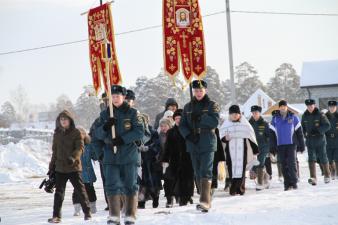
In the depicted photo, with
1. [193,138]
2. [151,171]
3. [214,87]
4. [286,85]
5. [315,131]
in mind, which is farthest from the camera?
[286,85]

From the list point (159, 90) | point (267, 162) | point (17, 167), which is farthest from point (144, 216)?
point (159, 90)

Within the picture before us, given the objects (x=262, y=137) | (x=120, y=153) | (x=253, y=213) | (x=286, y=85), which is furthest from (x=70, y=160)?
(x=286, y=85)

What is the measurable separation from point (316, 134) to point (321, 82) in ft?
96.4

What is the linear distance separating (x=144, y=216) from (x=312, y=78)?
120 ft

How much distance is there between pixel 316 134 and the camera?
13344 mm

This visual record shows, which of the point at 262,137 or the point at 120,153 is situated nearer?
the point at 120,153

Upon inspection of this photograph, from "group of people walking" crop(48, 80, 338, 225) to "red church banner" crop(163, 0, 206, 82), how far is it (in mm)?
2886

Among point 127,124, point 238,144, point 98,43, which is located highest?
point 98,43

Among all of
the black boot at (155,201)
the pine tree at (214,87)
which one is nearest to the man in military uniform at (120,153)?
the black boot at (155,201)

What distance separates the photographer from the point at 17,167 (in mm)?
25609

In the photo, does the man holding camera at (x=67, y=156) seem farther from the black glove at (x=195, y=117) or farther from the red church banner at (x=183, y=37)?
the red church banner at (x=183, y=37)

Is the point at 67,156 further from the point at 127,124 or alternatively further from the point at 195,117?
the point at 195,117

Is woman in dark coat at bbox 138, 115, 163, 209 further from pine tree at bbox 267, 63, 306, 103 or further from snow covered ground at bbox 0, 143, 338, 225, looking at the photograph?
pine tree at bbox 267, 63, 306, 103

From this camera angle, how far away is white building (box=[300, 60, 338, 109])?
4091 cm
